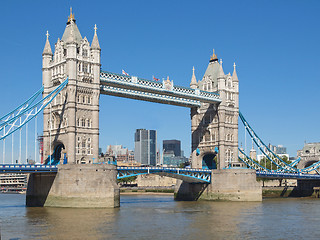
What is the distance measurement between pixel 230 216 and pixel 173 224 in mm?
9952

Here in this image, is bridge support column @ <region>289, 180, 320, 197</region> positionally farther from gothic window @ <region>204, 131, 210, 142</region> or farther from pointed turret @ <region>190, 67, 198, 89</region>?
pointed turret @ <region>190, 67, 198, 89</region>

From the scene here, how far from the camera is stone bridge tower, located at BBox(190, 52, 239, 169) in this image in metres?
89.2

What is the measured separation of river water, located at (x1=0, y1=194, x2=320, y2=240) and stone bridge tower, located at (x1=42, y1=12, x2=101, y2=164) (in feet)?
36.7

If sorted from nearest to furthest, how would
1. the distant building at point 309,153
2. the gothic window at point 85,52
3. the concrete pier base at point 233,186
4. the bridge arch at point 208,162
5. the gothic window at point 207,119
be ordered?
the gothic window at point 85,52
the concrete pier base at point 233,186
the gothic window at point 207,119
the bridge arch at point 208,162
the distant building at point 309,153

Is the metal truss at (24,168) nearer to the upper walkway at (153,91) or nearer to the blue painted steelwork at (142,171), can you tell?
the blue painted steelwork at (142,171)

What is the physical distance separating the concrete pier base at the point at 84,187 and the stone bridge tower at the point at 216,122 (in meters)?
29.9

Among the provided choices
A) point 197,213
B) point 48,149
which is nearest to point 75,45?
point 48,149

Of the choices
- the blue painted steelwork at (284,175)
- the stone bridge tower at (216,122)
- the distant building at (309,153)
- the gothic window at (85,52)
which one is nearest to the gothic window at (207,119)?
the stone bridge tower at (216,122)

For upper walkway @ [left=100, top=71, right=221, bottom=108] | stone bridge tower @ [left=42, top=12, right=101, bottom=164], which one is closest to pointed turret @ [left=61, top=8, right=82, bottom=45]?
stone bridge tower @ [left=42, top=12, right=101, bottom=164]

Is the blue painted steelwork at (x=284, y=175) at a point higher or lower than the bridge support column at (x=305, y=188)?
higher

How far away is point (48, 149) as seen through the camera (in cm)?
Answer: 7256

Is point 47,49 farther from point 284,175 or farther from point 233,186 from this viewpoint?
point 284,175

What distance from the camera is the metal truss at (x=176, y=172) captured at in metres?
70.4

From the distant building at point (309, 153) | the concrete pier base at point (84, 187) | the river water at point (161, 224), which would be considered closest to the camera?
the river water at point (161, 224)
